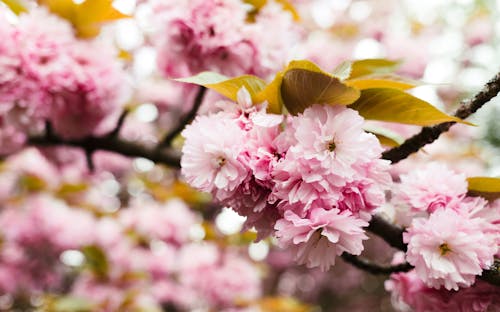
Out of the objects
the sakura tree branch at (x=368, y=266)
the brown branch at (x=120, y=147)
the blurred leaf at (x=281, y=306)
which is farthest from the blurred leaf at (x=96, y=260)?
the sakura tree branch at (x=368, y=266)

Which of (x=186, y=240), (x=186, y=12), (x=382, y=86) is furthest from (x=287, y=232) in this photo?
(x=186, y=240)

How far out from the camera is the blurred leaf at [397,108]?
0.85 meters

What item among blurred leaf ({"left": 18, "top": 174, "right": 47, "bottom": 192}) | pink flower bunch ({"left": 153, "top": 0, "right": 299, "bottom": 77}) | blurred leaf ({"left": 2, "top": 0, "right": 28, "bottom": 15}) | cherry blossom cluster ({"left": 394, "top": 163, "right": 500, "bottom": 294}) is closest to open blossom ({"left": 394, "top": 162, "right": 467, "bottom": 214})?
cherry blossom cluster ({"left": 394, "top": 163, "right": 500, "bottom": 294})

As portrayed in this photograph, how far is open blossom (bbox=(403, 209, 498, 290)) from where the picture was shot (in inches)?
31.4

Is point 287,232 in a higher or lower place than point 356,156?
lower

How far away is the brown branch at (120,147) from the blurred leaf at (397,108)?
2.95 ft

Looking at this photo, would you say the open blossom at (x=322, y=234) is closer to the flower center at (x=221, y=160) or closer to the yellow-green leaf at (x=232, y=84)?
the flower center at (x=221, y=160)

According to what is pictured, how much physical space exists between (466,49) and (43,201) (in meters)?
3.63

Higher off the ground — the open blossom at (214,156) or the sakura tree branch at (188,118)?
the open blossom at (214,156)

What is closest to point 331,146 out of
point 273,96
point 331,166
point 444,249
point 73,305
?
point 331,166

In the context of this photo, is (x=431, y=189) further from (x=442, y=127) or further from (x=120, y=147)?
(x=120, y=147)

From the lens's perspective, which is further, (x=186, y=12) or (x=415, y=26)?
(x=415, y=26)

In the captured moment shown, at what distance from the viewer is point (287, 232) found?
758mm

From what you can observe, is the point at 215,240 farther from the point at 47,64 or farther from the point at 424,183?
the point at 424,183
